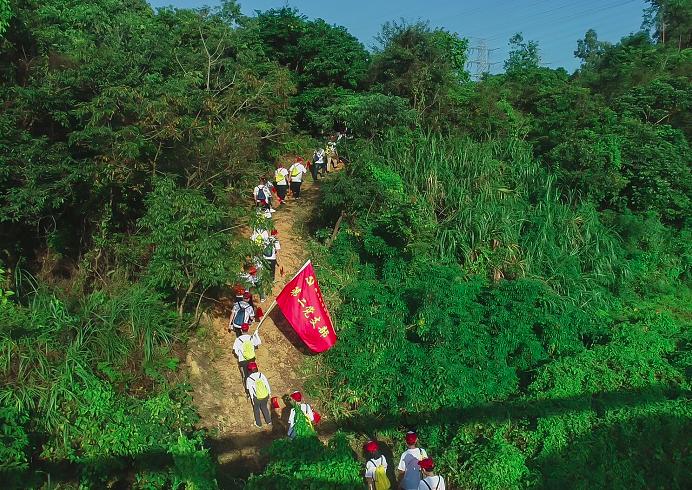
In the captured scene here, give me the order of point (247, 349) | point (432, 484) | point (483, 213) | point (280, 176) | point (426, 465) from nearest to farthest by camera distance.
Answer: point (432, 484) → point (426, 465) → point (247, 349) → point (483, 213) → point (280, 176)

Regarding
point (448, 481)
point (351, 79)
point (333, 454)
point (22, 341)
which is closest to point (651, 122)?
point (351, 79)

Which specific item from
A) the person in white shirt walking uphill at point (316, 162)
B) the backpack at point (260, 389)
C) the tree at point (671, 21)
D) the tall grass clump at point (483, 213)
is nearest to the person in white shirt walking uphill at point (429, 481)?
the backpack at point (260, 389)

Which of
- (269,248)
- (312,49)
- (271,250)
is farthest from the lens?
(312,49)

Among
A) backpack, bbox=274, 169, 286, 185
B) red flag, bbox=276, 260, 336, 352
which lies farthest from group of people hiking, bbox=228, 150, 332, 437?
backpack, bbox=274, 169, 286, 185

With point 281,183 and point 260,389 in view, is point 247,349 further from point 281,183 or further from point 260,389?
point 281,183

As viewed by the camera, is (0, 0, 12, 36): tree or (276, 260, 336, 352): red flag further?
(276, 260, 336, 352): red flag

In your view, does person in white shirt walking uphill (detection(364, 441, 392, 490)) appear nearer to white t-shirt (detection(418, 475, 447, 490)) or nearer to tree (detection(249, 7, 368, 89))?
white t-shirt (detection(418, 475, 447, 490))

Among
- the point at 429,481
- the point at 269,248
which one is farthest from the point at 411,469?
the point at 269,248
